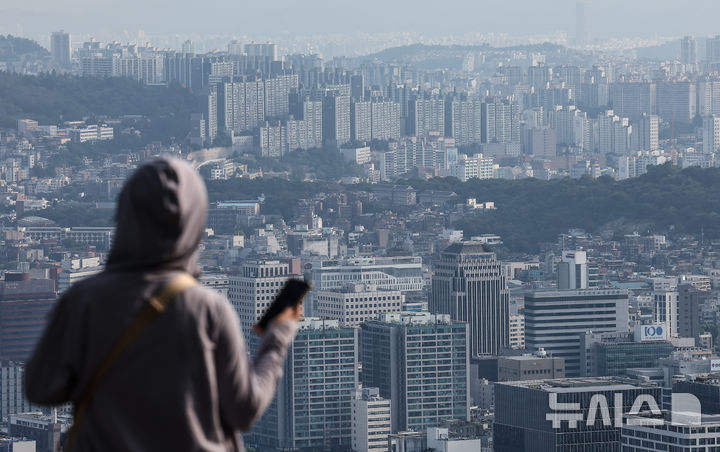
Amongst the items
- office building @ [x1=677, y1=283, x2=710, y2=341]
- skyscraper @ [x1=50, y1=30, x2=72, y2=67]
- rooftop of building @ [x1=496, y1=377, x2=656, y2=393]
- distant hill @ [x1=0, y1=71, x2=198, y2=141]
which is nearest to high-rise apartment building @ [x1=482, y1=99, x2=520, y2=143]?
distant hill @ [x1=0, y1=71, x2=198, y2=141]

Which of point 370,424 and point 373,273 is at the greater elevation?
point 373,273

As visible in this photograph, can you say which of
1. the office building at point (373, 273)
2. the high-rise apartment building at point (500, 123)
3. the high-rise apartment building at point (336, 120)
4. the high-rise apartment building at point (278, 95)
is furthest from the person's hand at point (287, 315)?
the high-rise apartment building at point (500, 123)

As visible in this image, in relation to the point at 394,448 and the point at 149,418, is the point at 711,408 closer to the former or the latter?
the point at 394,448

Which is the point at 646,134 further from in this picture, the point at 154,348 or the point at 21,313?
the point at 154,348

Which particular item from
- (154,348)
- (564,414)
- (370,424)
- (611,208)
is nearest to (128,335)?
(154,348)

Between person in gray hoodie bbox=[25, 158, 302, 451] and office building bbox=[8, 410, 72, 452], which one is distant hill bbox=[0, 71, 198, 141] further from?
person in gray hoodie bbox=[25, 158, 302, 451]

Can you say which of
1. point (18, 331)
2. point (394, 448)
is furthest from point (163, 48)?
point (394, 448)
